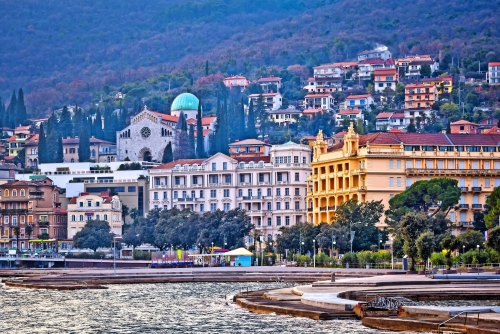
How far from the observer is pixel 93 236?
7279 inches

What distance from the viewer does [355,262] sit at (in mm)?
131625

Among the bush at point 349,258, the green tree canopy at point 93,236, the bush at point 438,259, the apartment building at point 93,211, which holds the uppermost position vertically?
the apartment building at point 93,211

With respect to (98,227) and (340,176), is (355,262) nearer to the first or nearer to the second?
(340,176)

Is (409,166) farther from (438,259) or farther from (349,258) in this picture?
(438,259)

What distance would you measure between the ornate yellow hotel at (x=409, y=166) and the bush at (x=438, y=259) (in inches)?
1533

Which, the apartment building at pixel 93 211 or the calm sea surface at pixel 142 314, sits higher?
the apartment building at pixel 93 211

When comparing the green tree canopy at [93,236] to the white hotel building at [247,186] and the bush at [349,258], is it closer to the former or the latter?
the white hotel building at [247,186]

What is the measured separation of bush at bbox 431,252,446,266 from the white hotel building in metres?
70.1

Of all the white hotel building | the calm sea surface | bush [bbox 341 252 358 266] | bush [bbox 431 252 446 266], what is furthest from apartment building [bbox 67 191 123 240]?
bush [bbox 431 252 446 266]

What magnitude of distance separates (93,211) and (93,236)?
11434 mm

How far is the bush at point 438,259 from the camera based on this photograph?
112m

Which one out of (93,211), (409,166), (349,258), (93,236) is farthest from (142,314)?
(93,211)

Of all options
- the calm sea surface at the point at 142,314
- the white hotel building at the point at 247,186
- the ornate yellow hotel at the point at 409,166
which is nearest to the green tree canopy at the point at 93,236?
the white hotel building at the point at 247,186

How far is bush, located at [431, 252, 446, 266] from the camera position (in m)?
112
